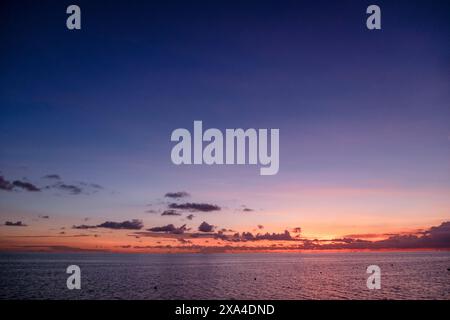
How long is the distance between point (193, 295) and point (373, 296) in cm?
1656

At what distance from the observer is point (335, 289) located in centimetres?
4672

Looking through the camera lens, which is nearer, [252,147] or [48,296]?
[252,147]

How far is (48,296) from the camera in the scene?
4019 centimetres
